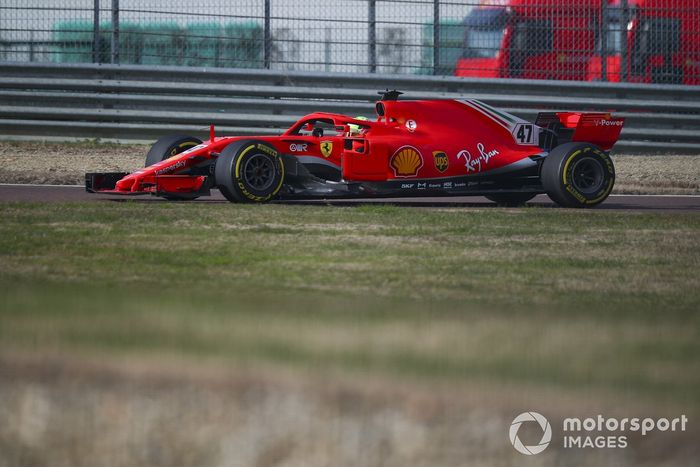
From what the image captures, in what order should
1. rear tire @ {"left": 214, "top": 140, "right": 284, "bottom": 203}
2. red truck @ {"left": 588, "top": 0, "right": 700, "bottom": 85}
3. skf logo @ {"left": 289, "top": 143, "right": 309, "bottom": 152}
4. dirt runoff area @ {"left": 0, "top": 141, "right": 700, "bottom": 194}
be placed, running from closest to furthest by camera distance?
rear tire @ {"left": 214, "top": 140, "right": 284, "bottom": 203} < skf logo @ {"left": 289, "top": 143, "right": 309, "bottom": 152} < dirt runoff area @ {"left": 0, "top": 141, "right": 700, "bottom": 194} < red truck @ {"left": 588, "top": 0, "right": 700, "bottom": 85}

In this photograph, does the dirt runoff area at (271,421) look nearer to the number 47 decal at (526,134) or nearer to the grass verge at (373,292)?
the grass verge at (373,292)

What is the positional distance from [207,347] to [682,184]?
1041 centimetres

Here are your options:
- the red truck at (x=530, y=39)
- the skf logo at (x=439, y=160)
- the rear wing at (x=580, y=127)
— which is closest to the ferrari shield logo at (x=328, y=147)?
the skf logo at (x=439, y=160)

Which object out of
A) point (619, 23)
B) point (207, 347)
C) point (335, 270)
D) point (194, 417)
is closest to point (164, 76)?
point (619, 23)

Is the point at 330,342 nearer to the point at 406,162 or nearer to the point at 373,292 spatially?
the point at 373,292

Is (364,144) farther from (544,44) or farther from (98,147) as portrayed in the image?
(544,44)

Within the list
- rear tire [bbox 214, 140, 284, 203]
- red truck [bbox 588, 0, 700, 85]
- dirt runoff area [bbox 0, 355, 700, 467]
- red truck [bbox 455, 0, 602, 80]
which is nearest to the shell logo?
rear tire [bbox 214, 140, 284, 203]

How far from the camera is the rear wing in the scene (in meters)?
10.6

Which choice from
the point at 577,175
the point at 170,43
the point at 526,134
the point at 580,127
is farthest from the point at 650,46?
the point at 170,43

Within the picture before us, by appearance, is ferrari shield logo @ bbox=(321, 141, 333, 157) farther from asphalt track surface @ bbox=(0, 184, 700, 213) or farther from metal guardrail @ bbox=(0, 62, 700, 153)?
metal guardrail @ bbox=(0, 62, 700, 153)

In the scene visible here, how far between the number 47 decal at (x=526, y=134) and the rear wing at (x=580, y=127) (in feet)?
0.46

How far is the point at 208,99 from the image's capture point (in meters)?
14.3

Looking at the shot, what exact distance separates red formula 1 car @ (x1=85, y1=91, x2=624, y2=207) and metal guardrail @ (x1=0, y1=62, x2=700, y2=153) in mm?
3938

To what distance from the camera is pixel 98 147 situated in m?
13.9
